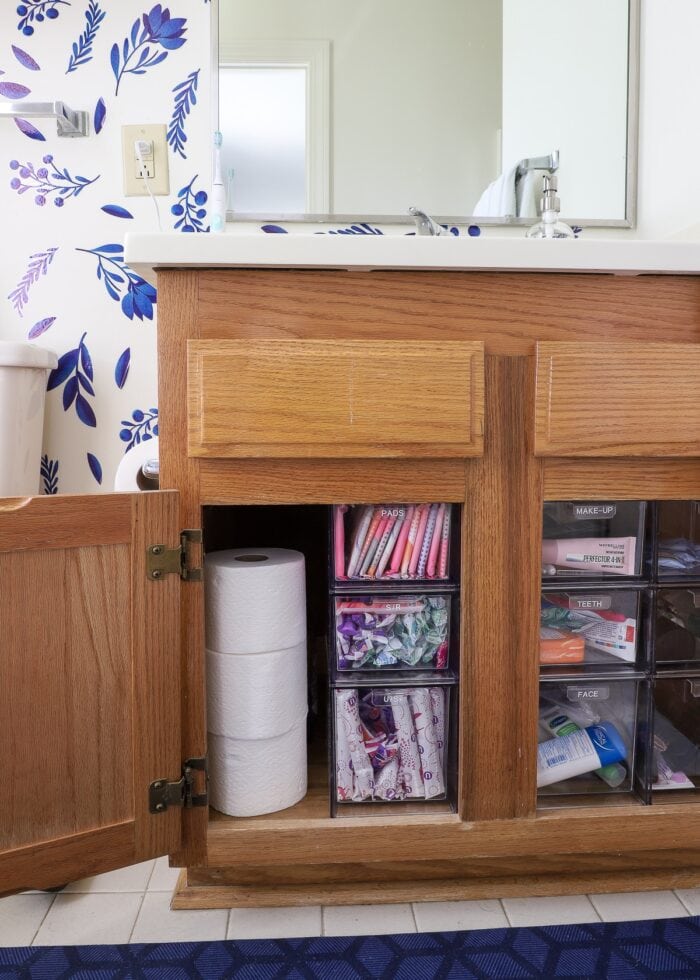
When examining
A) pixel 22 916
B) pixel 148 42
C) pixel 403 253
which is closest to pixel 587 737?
pixel 403 253

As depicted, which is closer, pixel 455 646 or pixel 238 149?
pixel 455 646

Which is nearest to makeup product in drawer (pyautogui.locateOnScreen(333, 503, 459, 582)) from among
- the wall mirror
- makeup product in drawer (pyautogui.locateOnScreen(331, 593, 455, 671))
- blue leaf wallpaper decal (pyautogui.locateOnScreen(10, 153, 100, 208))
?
makeup product in drawer (pyautogui.locateOnScreen(331, 593, 455, 671))

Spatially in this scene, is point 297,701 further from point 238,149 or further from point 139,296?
point 238,149

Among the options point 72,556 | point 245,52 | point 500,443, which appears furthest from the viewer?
point 245,52

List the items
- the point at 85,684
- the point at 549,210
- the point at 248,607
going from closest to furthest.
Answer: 1. the point at 85,684
2. the point at 248,607
3. the point at 549,210

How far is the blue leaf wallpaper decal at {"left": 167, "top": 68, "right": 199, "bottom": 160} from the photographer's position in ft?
4.44

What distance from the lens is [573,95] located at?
55.6 inches

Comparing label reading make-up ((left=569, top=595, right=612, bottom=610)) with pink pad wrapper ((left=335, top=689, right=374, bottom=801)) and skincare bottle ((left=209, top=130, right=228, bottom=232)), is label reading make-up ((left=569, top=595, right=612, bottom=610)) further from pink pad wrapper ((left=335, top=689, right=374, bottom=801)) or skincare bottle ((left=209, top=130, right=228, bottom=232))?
skincare bottle ((left=209, top=130, right=228, bottom=232))

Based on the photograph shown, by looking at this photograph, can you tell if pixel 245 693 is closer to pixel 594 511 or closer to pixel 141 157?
pixel 594 511

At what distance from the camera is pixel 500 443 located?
3.01ft

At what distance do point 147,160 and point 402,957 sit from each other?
141 cm

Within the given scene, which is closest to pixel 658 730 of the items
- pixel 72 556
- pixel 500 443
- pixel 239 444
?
pixel 500 443

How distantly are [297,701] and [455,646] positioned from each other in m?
0.24

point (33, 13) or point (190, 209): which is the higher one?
point (33, 13)
